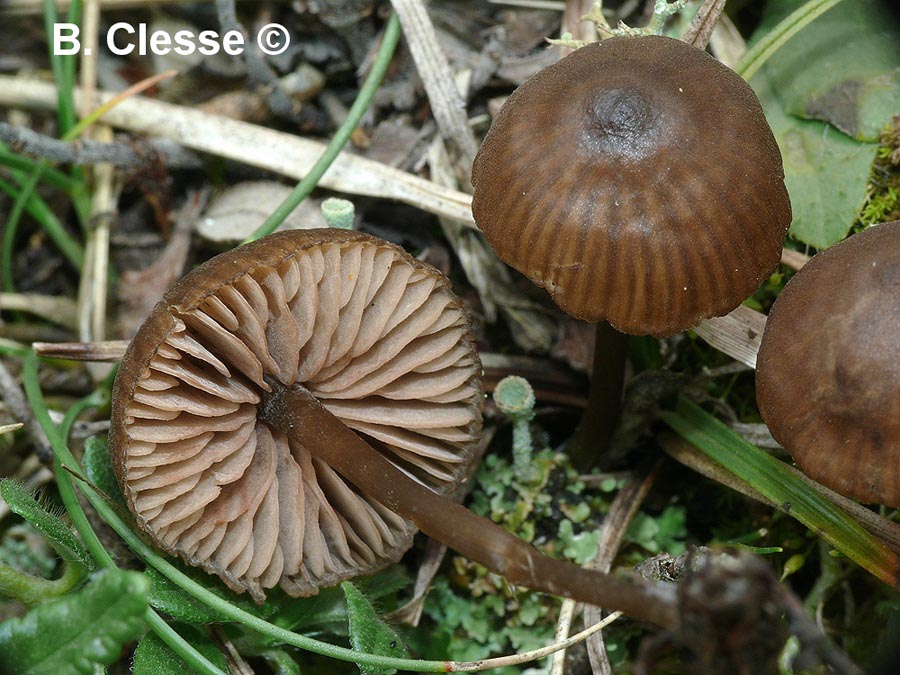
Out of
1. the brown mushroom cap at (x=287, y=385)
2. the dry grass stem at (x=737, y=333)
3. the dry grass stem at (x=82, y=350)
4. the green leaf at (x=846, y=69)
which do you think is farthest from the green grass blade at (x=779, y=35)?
the dry grass stem at (x=82, y=350)

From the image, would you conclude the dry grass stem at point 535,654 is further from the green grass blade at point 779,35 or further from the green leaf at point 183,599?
the green grass blade at point 779,35

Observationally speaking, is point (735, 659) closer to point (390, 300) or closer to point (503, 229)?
point (503, 229)

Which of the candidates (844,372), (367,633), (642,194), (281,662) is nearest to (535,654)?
(367,633)

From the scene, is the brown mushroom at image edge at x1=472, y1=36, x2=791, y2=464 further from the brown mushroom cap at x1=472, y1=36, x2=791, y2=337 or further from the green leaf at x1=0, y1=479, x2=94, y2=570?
the green leaf at x1=0, y1=479, x2=94, y2=570

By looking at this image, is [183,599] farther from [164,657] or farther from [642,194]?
[642,194]

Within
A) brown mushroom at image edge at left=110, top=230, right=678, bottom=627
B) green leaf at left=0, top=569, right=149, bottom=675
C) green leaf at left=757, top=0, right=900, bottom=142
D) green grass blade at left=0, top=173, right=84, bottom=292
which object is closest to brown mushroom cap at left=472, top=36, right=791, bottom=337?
brown mushroom at image edge at left=110, top=230, right=678, bottom=627
